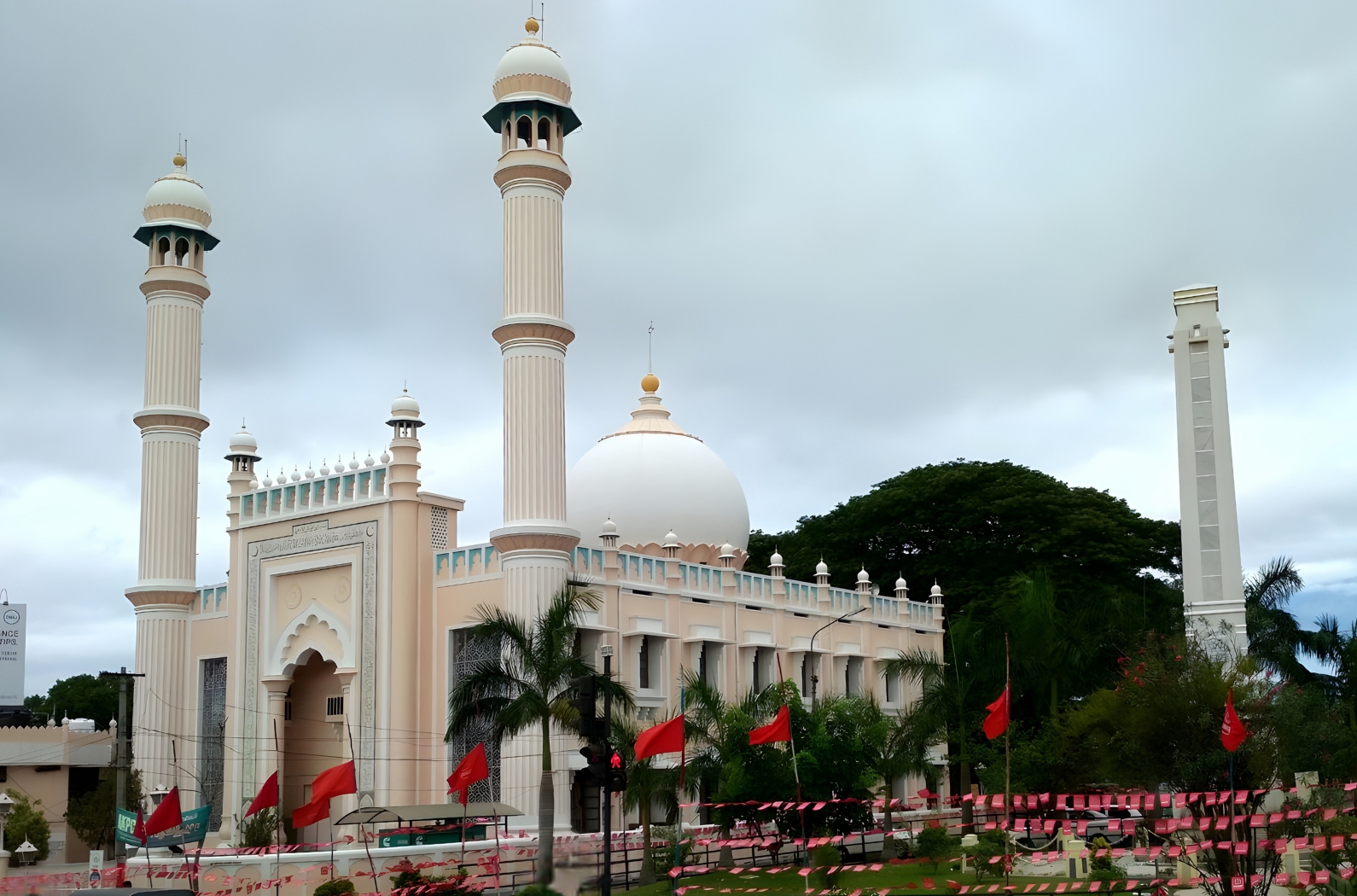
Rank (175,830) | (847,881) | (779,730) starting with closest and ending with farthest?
(779,730)
(847,881)
(175,830)

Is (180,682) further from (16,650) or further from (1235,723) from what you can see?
(1235,723)

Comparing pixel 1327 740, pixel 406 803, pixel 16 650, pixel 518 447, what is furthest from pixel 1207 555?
pixel 16 650

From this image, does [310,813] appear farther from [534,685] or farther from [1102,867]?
[1102,867]

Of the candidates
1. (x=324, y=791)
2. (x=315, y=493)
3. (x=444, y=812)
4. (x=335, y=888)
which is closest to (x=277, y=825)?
(x=444, y=812)

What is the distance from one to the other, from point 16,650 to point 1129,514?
122 ft

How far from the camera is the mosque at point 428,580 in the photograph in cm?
3344

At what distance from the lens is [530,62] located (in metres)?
34.8

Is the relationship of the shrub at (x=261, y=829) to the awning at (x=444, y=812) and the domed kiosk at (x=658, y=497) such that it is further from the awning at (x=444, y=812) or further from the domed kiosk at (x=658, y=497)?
the domed kiosk at (x=658, y=497)

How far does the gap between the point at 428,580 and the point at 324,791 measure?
10532 millimetres

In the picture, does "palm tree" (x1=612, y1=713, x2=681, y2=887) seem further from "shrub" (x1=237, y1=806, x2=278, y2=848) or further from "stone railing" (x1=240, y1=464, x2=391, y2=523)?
"stone railing" (x1=240, y1=464, x2=391, y2=523)

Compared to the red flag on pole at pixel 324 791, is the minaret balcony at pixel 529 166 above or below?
above

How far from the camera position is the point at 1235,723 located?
21.8 metres

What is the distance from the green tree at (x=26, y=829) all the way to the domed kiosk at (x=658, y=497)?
52.9 ft

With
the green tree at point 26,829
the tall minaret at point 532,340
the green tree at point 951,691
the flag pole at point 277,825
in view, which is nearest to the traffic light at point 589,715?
the flag pole at point 277,825
